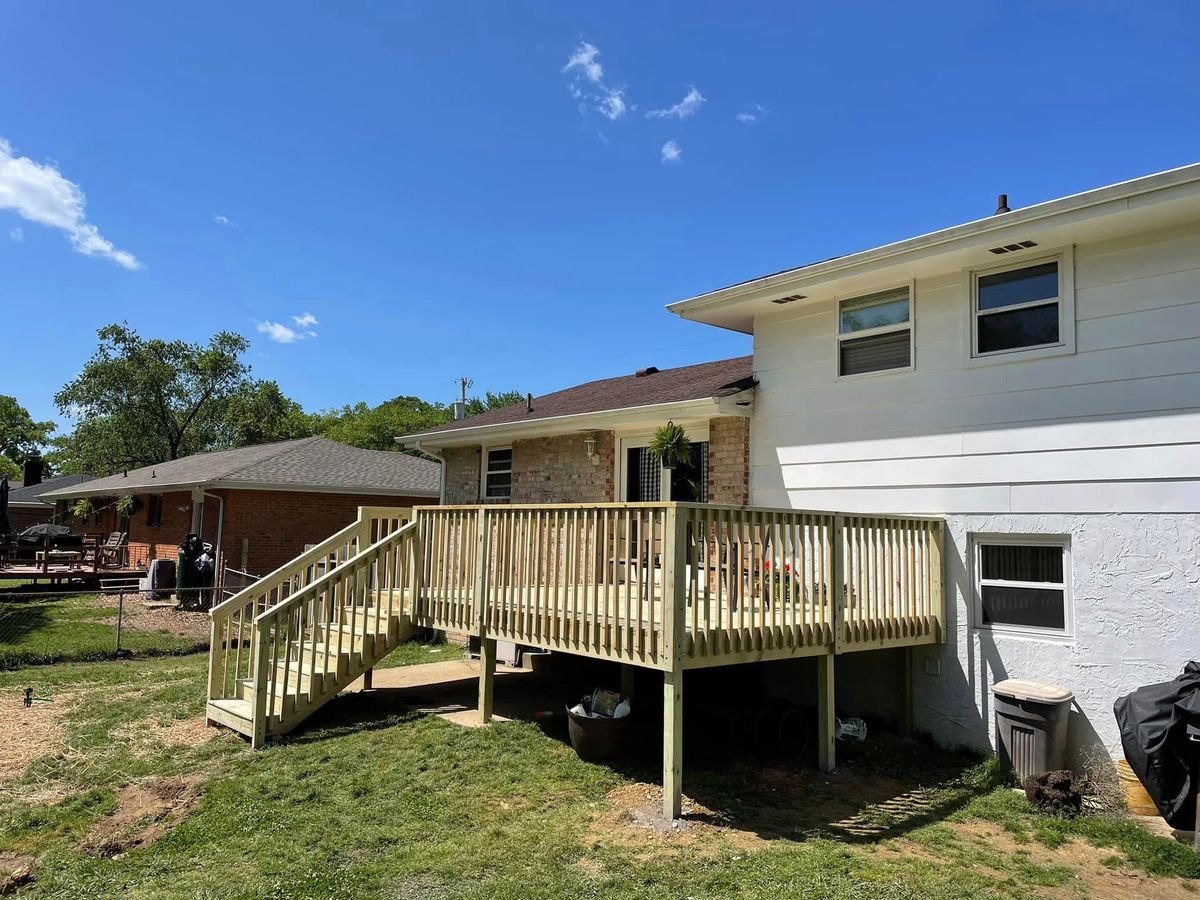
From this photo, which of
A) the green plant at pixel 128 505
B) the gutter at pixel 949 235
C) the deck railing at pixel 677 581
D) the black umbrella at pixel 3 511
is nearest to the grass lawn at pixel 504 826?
the deck railing at pixel 677 581

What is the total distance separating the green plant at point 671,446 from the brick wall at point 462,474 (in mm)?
5160

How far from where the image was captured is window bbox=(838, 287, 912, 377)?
8297 mm

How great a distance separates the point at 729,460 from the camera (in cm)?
980

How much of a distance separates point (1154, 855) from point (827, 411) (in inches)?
198

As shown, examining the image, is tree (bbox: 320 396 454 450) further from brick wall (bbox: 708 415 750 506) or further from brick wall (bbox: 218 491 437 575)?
brick wall (bbox: 708 415 750 506)

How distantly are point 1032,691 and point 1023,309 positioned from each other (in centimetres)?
368

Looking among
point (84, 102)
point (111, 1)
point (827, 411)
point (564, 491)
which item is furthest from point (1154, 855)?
point (84, 102)

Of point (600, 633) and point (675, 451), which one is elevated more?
point (675, 451)

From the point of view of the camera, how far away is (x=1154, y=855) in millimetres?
5020

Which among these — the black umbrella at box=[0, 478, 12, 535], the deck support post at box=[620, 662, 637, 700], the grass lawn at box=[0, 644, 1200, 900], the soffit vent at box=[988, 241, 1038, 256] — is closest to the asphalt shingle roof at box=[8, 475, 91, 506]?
the black umbrella at box=[0, 478, 12, 535]

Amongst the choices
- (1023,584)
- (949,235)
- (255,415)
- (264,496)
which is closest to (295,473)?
(264,496)

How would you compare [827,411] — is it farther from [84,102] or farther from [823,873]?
[84,102]

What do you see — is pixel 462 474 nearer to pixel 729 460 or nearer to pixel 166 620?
pixel 729 460

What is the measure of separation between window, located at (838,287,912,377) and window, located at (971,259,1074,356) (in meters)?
0.73
